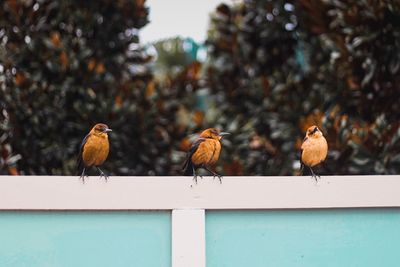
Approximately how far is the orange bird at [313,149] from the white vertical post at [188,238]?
118 cm

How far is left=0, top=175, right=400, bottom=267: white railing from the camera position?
12.6ft

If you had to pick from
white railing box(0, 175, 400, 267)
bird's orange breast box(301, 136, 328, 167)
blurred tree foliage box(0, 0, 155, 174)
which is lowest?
white railing box(0, 175, 400, 267)

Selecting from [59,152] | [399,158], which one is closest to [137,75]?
[59,152]

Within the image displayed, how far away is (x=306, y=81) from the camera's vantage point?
7605 millimetres

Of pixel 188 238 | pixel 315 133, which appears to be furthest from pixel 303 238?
pixel 315 133

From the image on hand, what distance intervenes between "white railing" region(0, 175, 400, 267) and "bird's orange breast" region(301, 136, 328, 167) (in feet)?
2.09

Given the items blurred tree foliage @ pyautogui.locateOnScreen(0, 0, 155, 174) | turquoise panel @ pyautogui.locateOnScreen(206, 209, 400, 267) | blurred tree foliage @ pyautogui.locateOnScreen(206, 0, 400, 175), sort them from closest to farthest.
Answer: turquoise panel @ pyautogui.locateOnScreen(206, 209, 400, 267) < blurred tree foliage @ pyautogui.locateOnScreen(206, 0, 400, 175) < blurred tree foliage @ pyautogui.locateOnScreen(0, 0, 155, 174)

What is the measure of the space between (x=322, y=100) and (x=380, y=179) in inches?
124

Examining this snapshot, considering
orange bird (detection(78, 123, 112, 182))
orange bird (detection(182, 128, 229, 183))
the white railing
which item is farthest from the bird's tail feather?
the white railing

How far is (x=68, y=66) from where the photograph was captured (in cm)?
673

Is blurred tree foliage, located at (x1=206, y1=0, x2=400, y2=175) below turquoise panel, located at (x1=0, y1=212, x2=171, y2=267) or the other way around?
the other way around

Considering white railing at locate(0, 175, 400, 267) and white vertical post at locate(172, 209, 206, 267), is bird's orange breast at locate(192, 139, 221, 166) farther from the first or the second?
white vertical post at locate(172, 209, 206, 267)

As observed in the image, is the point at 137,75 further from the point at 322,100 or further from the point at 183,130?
the point at 322,100

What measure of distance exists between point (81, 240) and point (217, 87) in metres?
4.54
